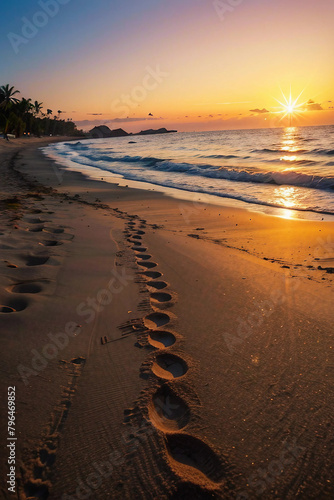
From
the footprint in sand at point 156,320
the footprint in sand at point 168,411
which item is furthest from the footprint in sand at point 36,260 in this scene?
the footprint in sand at point 168,411

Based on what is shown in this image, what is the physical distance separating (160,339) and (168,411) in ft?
2.60

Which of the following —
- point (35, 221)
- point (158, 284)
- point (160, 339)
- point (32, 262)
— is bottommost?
point (160, 339)

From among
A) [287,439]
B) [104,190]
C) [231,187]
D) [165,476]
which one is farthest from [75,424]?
[231,187]

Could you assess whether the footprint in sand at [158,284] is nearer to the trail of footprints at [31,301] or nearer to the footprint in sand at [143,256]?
the footprint in sand at [143,256]

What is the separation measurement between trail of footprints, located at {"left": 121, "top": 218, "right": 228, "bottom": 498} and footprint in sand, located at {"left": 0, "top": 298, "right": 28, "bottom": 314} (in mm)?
1048

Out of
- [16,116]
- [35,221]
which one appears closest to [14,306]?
[35,221]

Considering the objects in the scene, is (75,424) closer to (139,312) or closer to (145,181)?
(139,312)

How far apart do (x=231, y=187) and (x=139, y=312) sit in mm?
10801

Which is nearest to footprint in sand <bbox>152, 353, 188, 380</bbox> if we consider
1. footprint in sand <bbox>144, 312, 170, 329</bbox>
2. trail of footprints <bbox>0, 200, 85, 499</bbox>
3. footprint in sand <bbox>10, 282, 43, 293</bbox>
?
footprint in sand <bbox>144, 312, 170, 329</bbox>

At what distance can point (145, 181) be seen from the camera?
15086 millimetres

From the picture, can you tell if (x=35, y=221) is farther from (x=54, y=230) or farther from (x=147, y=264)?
(x=147, y=264)

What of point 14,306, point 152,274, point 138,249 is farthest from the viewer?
point 138,249

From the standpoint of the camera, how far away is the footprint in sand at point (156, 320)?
9.75ft

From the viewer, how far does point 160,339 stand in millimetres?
2779
